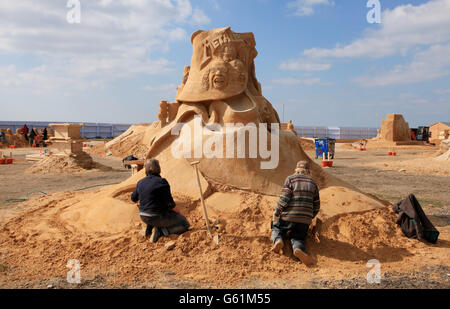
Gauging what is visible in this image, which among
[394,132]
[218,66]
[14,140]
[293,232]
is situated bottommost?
[293,232]

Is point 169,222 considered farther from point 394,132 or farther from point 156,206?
Result: point 394,132

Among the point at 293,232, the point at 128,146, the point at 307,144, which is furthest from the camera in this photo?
the point at 307,144

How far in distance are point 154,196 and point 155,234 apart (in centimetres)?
47

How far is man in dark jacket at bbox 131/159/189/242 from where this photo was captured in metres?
3.75

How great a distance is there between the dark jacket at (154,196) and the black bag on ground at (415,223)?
2839 millimetres

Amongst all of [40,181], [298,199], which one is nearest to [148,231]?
[298,199]

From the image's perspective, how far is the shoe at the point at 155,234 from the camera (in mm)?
3875

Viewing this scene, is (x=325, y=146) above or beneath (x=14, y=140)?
beneath

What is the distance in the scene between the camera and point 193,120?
561 cm

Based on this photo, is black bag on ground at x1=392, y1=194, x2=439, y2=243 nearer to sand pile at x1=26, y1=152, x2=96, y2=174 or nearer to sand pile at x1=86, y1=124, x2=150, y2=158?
sand pile at x1=26, y1=152, x2=96, y2=174

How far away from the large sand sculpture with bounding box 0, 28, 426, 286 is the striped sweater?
0.45 meters

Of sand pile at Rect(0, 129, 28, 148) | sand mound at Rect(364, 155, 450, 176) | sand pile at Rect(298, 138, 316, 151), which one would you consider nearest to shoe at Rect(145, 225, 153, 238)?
sand mound at Rect(364, 155, 450, 176)

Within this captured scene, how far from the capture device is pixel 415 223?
4180mm
